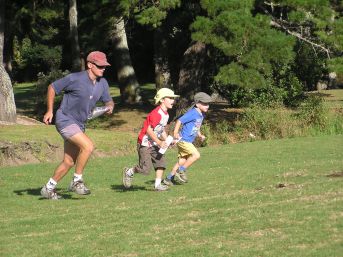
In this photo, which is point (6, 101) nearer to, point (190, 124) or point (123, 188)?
point (123, 188)

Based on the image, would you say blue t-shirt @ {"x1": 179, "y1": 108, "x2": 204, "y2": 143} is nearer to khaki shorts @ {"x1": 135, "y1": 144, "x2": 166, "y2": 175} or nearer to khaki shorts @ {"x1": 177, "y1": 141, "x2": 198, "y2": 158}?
khaki shorts @ {"x1": 177, "y1": 141, "x2": 198, "y2": 158}

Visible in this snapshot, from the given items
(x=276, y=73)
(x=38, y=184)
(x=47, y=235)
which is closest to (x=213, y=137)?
(x=276, y=73)

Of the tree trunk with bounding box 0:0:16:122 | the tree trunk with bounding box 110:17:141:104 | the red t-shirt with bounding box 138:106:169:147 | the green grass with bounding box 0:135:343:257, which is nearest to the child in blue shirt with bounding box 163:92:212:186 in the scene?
the green grass with bounding box 0:135:343:257

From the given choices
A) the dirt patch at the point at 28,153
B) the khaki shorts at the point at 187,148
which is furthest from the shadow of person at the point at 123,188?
the dirt patch at the point at 28,153

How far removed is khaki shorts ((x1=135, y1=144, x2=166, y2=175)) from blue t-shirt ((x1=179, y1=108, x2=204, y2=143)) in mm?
934

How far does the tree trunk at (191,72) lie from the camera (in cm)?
2881

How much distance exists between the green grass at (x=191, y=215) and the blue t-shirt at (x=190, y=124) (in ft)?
2.53

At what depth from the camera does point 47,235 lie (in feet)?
28.1

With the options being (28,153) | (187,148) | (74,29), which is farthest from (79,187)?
(74,29)

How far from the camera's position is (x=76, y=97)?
10727mm

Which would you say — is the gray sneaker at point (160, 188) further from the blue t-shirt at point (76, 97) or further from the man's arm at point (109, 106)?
the blue t-shirt at point (76, 97)

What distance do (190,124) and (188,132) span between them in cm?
13

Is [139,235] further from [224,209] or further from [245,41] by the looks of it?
[245,41]

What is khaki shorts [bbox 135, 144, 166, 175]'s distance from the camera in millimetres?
11625
